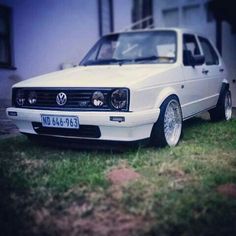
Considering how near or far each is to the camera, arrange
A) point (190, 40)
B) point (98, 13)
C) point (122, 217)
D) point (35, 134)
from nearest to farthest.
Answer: point (122, 217) < point (35, 134) < point (190, 40) < point (98, 13)

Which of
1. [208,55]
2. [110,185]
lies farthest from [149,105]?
[208,55]

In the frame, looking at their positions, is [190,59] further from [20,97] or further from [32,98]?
[20,97]

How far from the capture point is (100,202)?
2.93 metres

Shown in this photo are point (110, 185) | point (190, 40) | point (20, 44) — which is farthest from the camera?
point (20, 44)

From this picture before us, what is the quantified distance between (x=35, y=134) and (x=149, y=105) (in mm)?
1384

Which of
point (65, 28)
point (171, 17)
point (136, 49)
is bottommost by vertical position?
point (136, 49)

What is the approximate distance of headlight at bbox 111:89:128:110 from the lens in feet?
13.0

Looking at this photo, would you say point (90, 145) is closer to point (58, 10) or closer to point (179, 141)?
point (179, 141)

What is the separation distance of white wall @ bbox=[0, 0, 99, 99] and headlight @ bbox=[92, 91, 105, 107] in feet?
19.6

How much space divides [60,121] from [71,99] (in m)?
0.27

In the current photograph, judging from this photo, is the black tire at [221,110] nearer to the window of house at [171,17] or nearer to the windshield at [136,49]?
the windshield at [136,49]

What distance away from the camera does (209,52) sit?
261 inches

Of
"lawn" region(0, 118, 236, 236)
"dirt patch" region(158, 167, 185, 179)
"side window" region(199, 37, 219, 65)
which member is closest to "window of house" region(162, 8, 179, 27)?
"side window" region(199, 37, 219, 65)

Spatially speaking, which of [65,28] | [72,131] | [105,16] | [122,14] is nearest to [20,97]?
[72,131]
